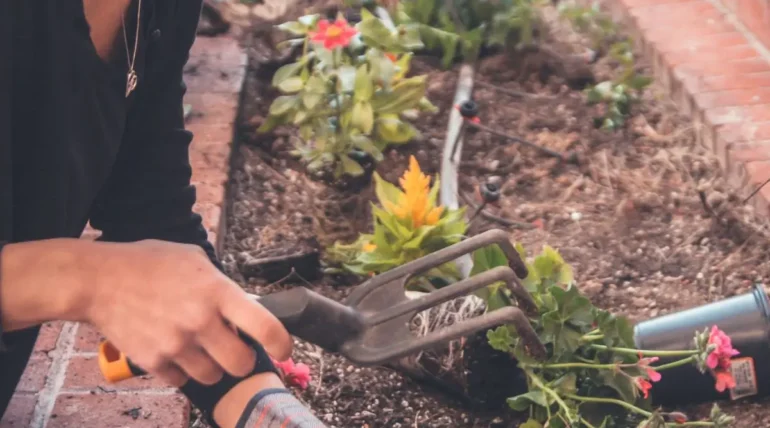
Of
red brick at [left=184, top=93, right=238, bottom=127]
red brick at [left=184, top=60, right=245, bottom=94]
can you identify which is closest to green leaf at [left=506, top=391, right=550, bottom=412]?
red brick at [left=184, top=93, right=238, bottom=127]

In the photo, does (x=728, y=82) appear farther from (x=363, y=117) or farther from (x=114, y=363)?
(x=114, y=363)

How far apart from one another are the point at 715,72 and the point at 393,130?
857mm

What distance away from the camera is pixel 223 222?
1737 mm

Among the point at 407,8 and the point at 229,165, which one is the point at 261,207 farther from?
the point at 407,8

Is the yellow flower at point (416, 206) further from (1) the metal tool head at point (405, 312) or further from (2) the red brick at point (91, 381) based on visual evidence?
(2) the red brick at point (91, 381)

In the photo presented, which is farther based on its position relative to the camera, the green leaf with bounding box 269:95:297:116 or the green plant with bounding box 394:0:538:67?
the green plant with bounding box 394:0:538:67

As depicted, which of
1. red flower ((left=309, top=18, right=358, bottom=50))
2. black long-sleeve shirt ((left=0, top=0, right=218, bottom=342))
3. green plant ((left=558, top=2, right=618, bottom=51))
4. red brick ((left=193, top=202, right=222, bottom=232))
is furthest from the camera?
green plant ((left=558, top=2, right=618, bottom=51))

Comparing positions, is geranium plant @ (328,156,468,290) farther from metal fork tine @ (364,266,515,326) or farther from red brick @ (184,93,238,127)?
red brick @ (184,93,238,127)

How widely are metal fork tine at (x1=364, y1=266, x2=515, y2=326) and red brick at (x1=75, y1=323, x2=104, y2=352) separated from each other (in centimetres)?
57

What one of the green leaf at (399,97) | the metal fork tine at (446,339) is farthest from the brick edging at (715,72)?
the metal fork tine at (446,339)

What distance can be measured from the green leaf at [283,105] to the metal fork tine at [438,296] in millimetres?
886

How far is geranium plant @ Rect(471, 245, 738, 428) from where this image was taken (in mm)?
1166

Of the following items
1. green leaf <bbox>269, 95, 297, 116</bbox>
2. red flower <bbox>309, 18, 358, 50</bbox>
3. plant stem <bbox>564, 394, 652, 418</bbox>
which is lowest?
plant stem <bbox>564, 394, 652, 418</bbox>

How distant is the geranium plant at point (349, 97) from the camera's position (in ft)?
6.00
